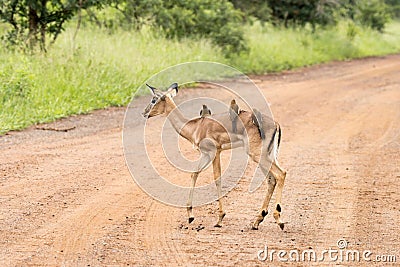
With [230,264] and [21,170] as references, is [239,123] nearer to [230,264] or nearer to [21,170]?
[230,264]

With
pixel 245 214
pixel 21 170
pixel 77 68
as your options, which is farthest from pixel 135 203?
pixel 77 68

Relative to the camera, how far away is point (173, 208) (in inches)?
282

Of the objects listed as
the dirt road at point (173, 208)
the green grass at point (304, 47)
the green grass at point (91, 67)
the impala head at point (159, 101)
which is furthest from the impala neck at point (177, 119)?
the green grass at point (304, 47)

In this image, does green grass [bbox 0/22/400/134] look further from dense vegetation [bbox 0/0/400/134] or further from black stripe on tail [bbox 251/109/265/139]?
black stripe on tail [bbox 251/109/265/139]

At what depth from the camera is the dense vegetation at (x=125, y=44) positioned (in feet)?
42.5

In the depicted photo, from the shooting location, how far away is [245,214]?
7.00 m

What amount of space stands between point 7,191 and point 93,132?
3836 mm

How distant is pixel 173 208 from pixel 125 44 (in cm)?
990

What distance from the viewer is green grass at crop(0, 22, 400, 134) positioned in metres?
12.3

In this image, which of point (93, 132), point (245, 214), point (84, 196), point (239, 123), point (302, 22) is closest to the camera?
point (239, 123)

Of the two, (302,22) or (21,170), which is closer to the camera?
(21,170)

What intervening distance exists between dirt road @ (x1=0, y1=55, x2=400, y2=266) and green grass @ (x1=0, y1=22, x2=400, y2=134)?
27.5 inches

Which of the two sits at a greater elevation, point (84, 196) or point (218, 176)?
point (218, 176)

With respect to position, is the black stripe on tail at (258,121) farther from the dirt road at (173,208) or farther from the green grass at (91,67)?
the green grass at (91,67)
